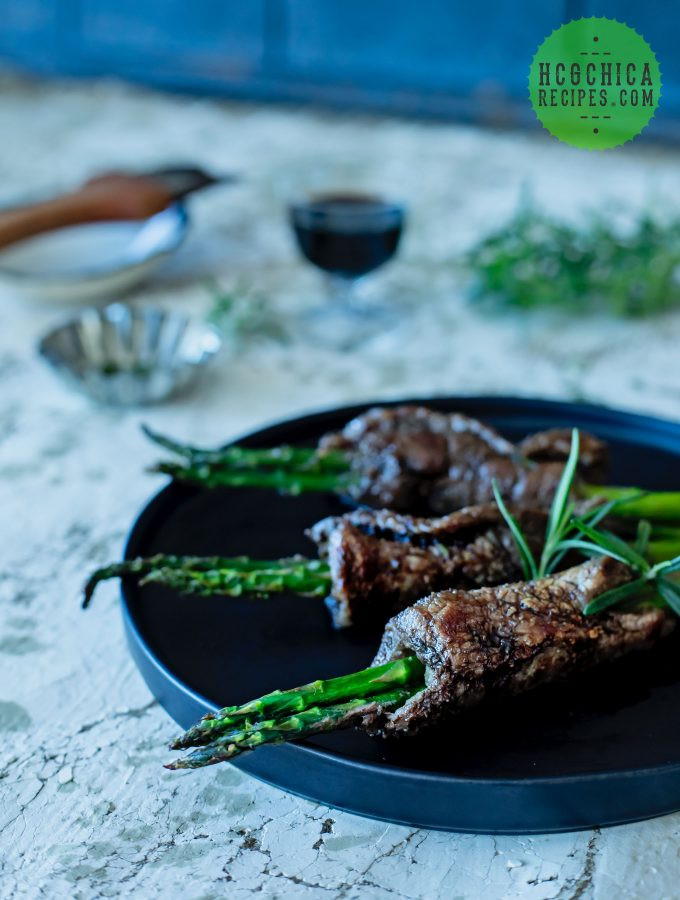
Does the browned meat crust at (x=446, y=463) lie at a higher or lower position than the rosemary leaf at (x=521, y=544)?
lower

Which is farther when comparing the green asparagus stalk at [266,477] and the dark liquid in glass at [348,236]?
the dark liquid in glass at [348,236]

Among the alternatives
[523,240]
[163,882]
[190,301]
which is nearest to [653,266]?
[523,240]

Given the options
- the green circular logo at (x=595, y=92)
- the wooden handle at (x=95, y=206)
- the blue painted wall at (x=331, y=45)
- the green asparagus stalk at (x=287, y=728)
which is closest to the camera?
the green asparagus stalk at (x=287, y=728)

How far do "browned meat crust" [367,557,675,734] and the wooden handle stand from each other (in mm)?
1429

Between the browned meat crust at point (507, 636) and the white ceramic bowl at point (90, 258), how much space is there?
125 centimetres

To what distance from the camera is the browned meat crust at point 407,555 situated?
3.43 ft

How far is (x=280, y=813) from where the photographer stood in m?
0.89

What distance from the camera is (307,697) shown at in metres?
0.84

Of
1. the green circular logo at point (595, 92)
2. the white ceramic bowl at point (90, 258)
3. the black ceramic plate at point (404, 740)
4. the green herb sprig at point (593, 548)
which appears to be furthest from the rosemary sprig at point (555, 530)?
the white ceramic bowl at point (90, 258)

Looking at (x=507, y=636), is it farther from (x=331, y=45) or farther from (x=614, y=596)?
(x=331, y=45)

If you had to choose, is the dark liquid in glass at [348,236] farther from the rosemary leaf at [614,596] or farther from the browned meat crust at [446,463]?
the rosemary leaf at [614,596]

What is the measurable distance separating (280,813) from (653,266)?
1.43 metres

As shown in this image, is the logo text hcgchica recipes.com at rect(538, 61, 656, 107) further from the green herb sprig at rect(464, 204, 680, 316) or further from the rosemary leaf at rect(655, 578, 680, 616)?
the rosemary leaf at rect(655, 578, 680, 616)

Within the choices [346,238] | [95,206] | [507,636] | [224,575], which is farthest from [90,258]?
[507,636]
